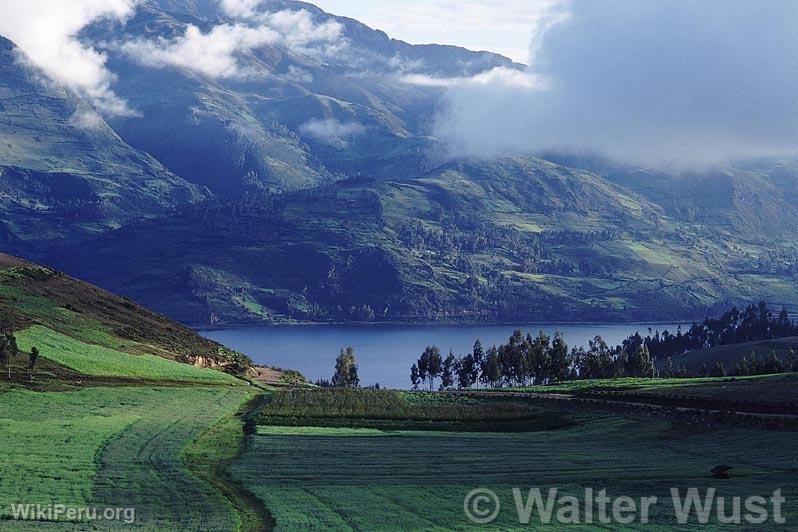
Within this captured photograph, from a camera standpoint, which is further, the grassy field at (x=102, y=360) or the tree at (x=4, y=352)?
the grassy field at (x=102, y=360)

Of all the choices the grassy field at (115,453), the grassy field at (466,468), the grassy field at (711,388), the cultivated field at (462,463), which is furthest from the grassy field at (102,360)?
the grassy field at (711,388)

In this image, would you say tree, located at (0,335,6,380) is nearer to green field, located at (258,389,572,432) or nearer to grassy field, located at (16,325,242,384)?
grassy field, located at (16,325,242,384)

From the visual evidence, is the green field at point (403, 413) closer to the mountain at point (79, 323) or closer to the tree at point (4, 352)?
the mountain at point (79, 323)

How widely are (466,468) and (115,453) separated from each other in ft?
85.3

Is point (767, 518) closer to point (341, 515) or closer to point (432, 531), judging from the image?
point (432, 531)

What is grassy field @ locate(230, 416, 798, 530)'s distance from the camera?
59.9 m

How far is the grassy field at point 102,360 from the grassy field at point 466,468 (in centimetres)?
4288

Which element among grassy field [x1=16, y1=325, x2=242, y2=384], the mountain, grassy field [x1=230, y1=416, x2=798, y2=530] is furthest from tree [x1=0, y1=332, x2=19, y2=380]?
grassy field [x1=230, y1=416, x2=798, y2=530]

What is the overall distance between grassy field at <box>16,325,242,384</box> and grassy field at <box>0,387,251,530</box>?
1471 centimetres

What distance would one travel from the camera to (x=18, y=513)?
56688 millimetres

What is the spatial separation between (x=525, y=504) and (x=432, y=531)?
9.03 meters

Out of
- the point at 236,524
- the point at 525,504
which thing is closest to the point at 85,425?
the point at 236,524

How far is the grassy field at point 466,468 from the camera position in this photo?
59906 mm

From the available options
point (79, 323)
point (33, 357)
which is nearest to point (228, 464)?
point (33, 357)
